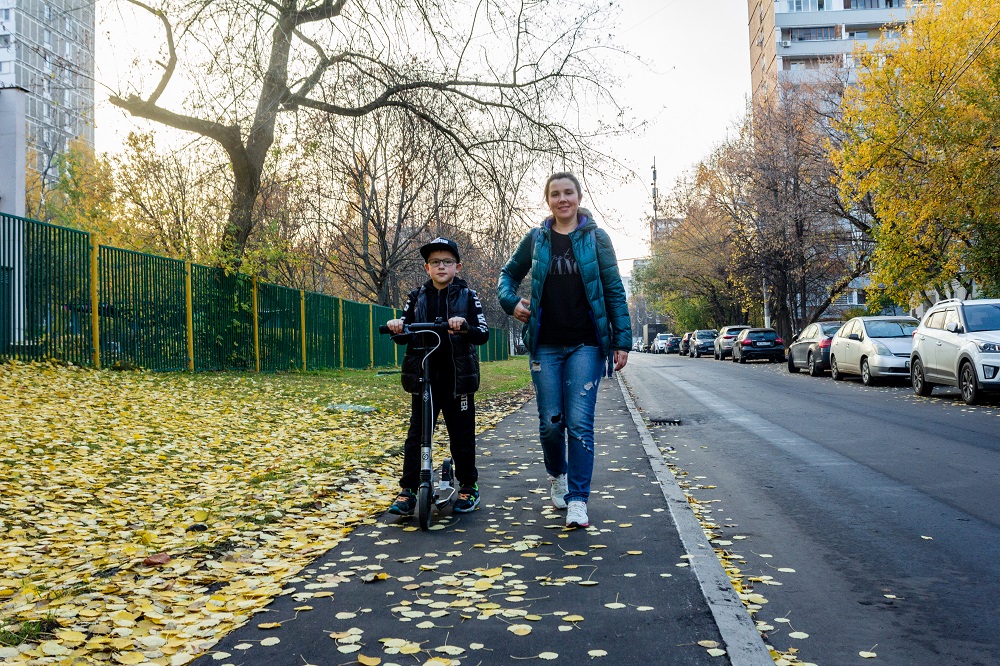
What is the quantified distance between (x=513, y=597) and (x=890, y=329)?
724 inches

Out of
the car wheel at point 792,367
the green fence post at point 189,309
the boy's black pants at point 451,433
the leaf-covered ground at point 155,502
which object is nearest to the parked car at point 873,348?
the car wheel at point 792,367

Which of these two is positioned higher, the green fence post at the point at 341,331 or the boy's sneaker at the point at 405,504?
the green fence post at the point at 341,331

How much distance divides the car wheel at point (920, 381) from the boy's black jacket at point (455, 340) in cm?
1283

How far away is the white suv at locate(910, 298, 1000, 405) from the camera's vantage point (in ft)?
43.7

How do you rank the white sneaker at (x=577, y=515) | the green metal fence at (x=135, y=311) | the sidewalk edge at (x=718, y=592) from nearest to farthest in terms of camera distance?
1. the sidewalk edge at (x=718, y=592)
2. the white sneaker at (x=577, y=515)
3. the green metal fence at (x=135, y=311)

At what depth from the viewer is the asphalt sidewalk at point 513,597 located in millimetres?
3264

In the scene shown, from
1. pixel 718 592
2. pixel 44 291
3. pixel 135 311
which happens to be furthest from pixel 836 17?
pixel 718 592

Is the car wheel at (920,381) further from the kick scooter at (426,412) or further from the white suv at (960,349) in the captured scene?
the kick scooter at (426,412)

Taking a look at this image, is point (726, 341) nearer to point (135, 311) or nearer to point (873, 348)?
point (873, 348)

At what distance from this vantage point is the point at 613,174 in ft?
47.6

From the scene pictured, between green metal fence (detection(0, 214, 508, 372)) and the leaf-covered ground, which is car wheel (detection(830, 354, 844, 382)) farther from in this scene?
green metal fence (detection(0, 214, 508, 372))

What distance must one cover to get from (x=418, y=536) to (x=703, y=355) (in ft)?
157

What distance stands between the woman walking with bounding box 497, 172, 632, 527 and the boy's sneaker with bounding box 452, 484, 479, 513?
72cm

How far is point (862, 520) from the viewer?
562 cm
